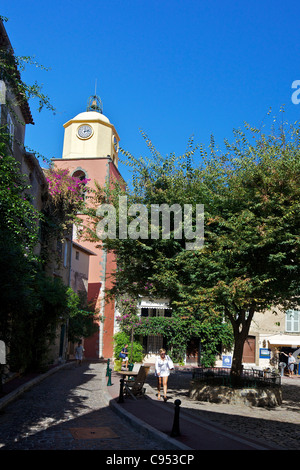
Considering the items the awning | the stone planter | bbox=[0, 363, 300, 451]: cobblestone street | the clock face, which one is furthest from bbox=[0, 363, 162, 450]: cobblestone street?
the clock face

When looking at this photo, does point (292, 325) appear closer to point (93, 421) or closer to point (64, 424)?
point (93, 421)

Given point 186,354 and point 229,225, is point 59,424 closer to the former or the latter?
point 229,225

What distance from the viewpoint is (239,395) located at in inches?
530

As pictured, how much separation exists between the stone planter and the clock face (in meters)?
26.1

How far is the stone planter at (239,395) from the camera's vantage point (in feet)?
44.1

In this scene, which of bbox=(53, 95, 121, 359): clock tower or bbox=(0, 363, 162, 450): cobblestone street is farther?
bbox=(53, 95, 121, 359): clock tower

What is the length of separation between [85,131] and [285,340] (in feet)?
72.0

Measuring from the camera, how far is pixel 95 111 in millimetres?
38469

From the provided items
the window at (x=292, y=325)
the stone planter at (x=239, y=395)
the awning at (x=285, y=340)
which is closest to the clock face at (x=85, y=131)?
the window at (x=292, y=325)

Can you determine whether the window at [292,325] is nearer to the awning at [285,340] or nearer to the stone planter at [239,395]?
the awning at [285,340]

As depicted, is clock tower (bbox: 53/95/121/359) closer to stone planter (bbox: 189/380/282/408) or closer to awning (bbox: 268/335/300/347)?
awning (bbox: 268/335/300/347)

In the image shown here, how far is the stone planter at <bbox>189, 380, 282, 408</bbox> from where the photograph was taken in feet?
44.1

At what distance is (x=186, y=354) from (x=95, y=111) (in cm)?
2172
